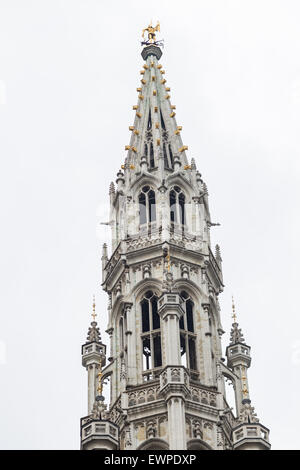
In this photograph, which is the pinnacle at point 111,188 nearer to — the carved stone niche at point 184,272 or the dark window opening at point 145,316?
the carved stone niche at point 184,272

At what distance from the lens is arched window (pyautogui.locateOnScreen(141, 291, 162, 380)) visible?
66.6 metres

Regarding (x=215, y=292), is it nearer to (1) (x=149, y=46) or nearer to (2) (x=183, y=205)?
(2) (x=183, y=205)

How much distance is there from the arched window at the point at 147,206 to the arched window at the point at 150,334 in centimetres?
559

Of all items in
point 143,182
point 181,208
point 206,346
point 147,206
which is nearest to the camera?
point 206,346

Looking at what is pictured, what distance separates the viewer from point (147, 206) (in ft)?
243

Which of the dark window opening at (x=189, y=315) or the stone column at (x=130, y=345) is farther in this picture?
the dark window opening at (x=189, y=315)

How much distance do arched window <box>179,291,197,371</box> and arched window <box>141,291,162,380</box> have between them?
→ 1.29 meters

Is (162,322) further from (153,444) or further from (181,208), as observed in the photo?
(181,208)

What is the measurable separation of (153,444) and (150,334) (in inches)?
277

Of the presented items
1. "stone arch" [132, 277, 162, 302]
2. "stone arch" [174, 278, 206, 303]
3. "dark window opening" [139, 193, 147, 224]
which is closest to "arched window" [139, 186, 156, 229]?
"dark window opening" [139, 193, 147, 224]

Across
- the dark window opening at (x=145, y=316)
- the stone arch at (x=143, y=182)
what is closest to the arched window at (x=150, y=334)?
the dark window opening at (x=145, y=316)

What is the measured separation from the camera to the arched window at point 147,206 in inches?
2894

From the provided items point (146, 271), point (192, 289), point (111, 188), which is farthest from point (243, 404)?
point (111, 188)

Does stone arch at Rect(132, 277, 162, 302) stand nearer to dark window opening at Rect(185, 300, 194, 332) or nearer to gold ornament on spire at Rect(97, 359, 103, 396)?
dark window opening at Rect(185, 300, 194, 332)
